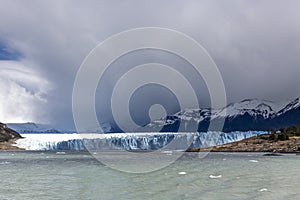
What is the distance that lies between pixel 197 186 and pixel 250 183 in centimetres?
541

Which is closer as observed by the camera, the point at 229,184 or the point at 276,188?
the point at 276,188

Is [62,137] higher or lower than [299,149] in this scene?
higher

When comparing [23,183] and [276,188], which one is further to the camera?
[23,183]

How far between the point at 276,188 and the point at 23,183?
23002 millimetres

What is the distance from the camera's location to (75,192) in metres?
28.0

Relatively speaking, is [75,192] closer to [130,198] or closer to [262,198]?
[130,198]

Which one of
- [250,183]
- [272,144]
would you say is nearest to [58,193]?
[250,183]

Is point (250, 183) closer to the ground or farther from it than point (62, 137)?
closer to the ground

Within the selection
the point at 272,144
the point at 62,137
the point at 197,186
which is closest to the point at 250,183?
the point at 197,186

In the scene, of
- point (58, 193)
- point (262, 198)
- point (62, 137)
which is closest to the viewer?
point (262, 198)

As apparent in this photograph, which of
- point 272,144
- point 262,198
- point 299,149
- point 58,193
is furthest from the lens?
point 272,144

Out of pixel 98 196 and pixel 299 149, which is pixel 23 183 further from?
pixel 299 149

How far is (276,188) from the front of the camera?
29.4 meters

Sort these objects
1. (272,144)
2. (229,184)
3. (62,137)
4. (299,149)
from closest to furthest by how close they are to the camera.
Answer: (229,184), (299,149), (272,144), (62,137)
